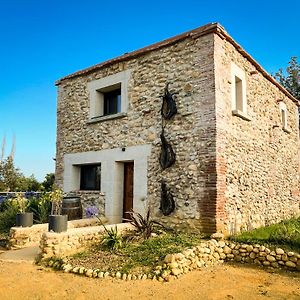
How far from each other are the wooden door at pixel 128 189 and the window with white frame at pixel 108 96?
1.68m

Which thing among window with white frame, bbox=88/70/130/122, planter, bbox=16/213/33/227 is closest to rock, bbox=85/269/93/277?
planter, bbox=16/213/33/227

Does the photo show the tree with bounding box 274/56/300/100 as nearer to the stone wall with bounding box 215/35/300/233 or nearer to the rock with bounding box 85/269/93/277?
the stone wall with bounding box 215/35/300/233

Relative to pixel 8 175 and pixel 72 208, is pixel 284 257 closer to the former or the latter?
pixel 72 208

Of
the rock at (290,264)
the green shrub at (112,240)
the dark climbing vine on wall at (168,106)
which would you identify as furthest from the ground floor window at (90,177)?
the rock at (290,264)

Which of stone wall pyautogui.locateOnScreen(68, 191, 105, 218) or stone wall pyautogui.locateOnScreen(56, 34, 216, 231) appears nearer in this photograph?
stone wall pyautogui.locateOnScreen(56, 34, 216, 231)

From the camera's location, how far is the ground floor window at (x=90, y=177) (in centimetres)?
1033

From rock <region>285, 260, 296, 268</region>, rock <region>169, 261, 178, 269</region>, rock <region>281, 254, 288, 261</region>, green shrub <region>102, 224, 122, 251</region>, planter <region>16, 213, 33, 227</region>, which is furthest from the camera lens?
planter <region>16, 213, 33, 227</region>

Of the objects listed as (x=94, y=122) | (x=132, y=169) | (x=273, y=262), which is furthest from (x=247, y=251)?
(x=94, y=122)

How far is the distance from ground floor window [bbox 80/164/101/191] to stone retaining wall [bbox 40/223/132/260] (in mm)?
3308

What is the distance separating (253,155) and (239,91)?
6.56 feet

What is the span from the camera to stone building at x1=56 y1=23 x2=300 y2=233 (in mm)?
7715

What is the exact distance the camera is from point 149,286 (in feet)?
16.6

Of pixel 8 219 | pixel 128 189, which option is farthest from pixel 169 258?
pixel 8 219

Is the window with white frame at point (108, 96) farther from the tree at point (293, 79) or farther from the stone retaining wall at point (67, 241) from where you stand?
the tree at point (293, 79)
